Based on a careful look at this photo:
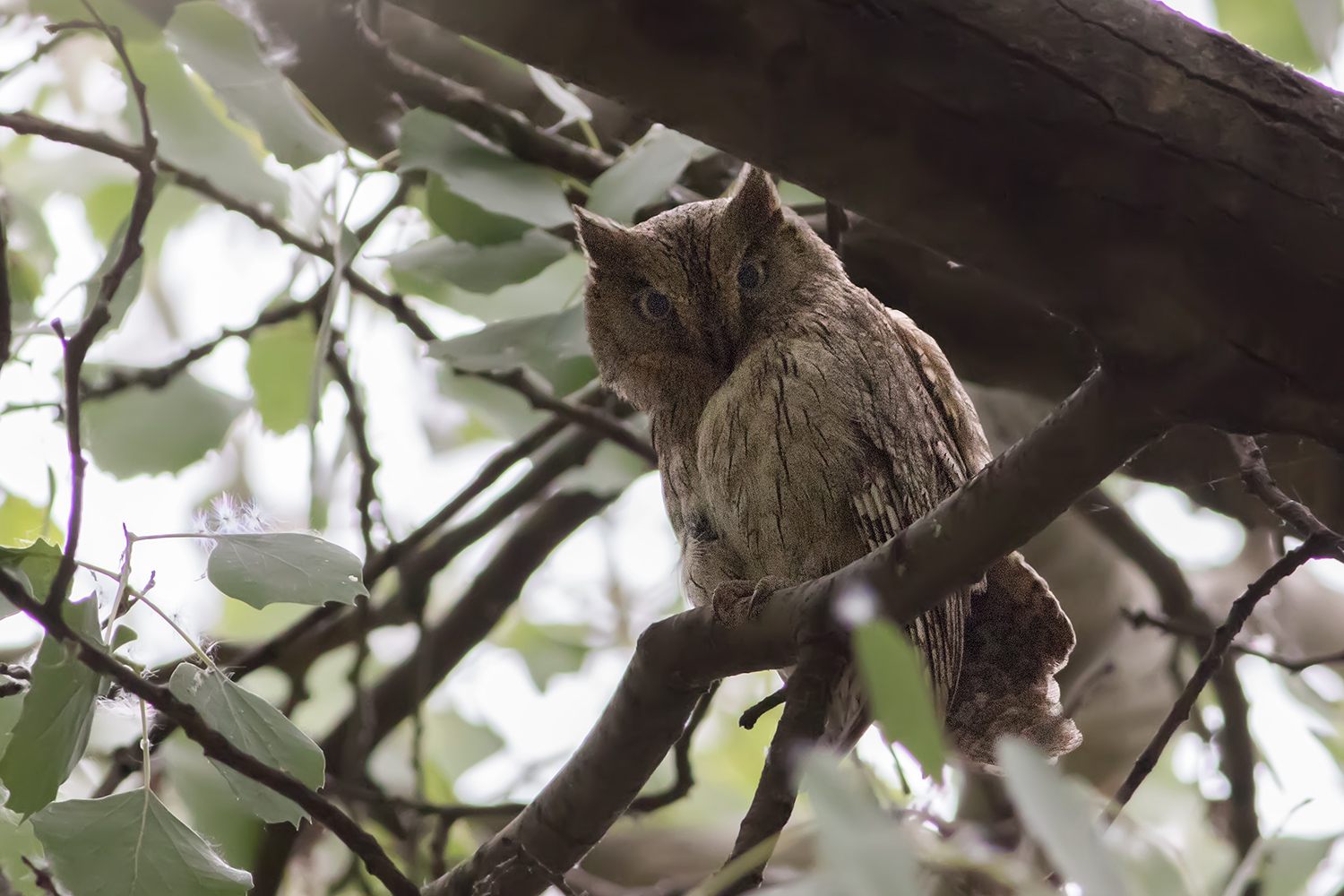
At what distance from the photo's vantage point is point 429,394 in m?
3.79

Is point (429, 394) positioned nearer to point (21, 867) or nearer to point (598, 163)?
point (598, 163)

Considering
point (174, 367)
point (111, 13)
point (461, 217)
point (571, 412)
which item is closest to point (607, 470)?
point (571, 412)

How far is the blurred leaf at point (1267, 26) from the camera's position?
172cm

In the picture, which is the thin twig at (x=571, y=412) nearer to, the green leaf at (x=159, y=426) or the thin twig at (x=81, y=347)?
the green leaf at (x=159, y=426)

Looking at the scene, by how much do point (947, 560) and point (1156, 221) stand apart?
0.34 metres

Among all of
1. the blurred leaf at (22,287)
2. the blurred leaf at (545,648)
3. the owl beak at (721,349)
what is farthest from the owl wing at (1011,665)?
the blurred leaf at (22,287)

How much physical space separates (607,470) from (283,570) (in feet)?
4.01

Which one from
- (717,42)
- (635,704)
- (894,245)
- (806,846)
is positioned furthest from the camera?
(806,846)

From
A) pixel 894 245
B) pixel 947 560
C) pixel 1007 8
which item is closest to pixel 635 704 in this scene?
pixel 947 560

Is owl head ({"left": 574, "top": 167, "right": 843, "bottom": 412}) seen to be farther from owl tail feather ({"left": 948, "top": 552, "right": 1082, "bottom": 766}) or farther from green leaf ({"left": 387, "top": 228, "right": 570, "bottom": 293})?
owl tail feather ({"left": 948, "top": 552, "right": 1082, "bottom": 766})

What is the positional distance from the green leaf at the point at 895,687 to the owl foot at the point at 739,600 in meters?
0.51

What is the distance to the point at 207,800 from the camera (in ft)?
5.89

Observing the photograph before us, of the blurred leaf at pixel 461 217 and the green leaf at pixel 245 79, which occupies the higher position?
the green leaf at pixel 245 79

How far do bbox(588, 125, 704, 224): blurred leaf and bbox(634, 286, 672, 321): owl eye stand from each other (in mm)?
126
